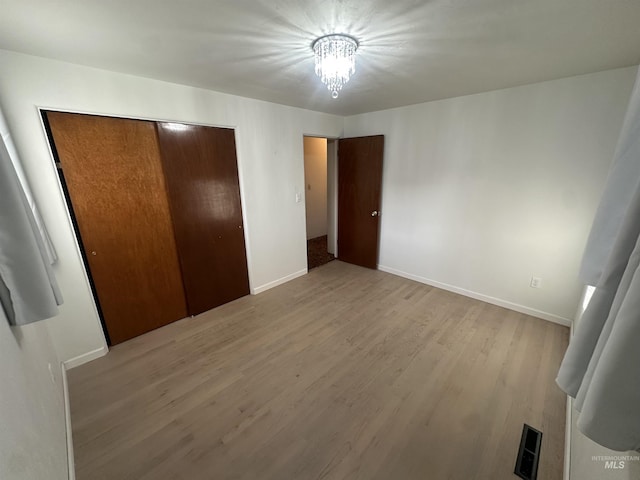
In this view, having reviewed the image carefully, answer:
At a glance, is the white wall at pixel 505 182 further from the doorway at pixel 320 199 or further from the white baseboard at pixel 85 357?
the white baseboard at pixel 85 357

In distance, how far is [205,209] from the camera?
101 inches

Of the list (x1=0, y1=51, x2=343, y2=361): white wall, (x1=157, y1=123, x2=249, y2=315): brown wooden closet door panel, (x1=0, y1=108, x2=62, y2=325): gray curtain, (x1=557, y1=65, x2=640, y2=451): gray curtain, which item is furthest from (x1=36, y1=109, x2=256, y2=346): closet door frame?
(x1=557, y1=65, x2=640, y2=451): gray curtain

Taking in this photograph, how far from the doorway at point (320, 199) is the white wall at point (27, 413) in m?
2.98

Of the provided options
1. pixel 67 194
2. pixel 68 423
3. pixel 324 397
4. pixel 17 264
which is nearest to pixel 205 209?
pixel 67 194

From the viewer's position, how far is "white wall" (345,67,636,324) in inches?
82.4

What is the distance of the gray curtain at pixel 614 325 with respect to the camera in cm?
45

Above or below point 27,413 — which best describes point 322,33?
above

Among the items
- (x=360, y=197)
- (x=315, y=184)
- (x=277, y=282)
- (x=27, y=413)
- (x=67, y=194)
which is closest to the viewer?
(x=27, y=413)

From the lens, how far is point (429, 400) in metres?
1.67

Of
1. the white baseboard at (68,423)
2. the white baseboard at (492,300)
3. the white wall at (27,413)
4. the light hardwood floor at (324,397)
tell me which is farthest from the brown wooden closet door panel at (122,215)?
the white baseboard at (492,300)

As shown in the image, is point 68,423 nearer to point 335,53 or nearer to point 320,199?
point 335,53

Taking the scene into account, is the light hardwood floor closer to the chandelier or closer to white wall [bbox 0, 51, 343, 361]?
white wall [bbox 0, 51, 343, 361]

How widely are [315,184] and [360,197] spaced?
5.89ft

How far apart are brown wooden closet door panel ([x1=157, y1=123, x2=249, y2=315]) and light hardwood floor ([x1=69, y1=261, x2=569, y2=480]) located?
1.22 feet
